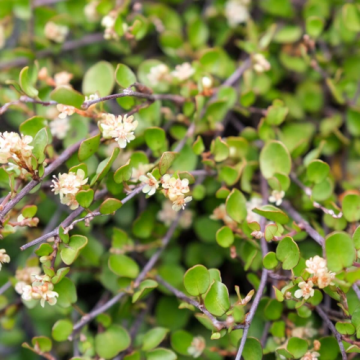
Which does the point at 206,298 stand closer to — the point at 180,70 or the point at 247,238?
the point at 247,238

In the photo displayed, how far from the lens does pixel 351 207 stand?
0.87m

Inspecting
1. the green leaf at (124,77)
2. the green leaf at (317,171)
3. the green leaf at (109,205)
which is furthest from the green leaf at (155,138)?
the green leaf at (317,171)

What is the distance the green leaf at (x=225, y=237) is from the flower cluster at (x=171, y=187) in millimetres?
142

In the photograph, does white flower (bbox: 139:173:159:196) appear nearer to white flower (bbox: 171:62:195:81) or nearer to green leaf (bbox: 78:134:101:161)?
green leaf (bbox: 78:134:101:161)

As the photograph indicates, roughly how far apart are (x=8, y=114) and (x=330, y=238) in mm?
994

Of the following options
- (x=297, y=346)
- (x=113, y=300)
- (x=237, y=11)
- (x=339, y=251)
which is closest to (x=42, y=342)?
(x=113, y=300)

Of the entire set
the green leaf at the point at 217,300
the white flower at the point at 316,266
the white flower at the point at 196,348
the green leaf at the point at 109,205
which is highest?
the green leaf at the point at 109,205

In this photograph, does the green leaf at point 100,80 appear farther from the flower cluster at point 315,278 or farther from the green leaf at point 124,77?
the flower cluster at point 315,278

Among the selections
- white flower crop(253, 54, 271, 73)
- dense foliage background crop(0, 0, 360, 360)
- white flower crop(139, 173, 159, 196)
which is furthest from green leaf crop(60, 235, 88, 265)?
white flower crop(253, 54, 271, 73)

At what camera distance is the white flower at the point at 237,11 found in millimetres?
1229

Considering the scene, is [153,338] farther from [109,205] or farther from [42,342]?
[109,205]

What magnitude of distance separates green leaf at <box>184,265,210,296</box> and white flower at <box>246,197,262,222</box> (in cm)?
16

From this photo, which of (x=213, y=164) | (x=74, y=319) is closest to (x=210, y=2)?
(x=213, y=164)

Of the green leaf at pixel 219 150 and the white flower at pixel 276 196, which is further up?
the green leaf at pixel 219 150
